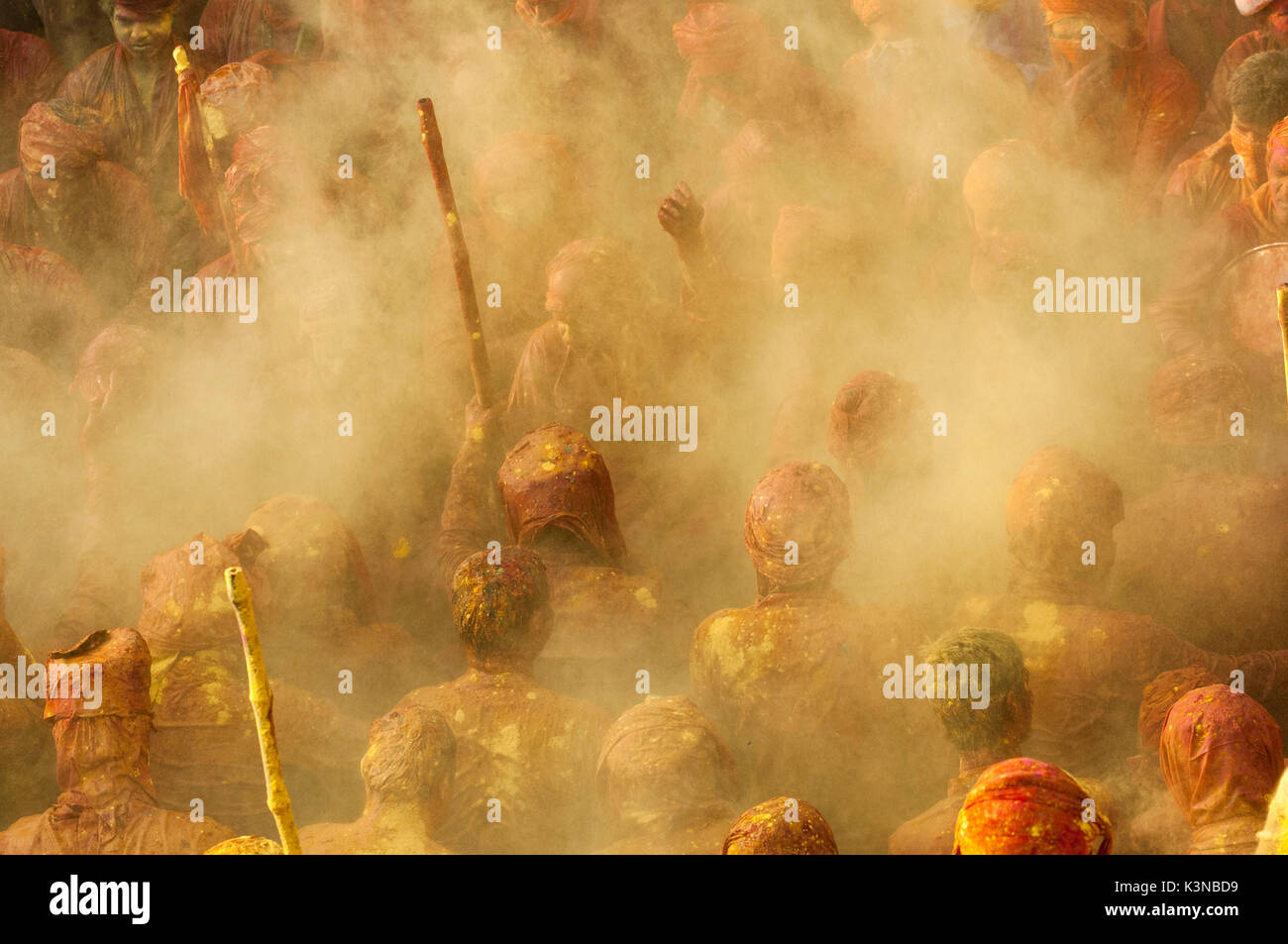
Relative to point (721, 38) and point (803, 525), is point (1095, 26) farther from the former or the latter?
point (803, 525)

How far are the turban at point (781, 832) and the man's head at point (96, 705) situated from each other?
8.84 ft

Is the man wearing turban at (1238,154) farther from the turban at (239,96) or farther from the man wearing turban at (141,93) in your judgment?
the man wearing turban at (141,93)

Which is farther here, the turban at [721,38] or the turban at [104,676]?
the turban at [721,38]

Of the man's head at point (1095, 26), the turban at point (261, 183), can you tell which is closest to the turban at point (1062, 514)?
the man's head at point (1095, 26)

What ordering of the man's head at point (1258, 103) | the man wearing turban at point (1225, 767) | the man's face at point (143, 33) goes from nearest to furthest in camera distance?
the man wearing turban at point (1225, 767)
the man's head at point (1258, 103)
the man's face at point (143, 33)

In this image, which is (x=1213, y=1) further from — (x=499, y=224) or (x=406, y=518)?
(x=406, y=518)

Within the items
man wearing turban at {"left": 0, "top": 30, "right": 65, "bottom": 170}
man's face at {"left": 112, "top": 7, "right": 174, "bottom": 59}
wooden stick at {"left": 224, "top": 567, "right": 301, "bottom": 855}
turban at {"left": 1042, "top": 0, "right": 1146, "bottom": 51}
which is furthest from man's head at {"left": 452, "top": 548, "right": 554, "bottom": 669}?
man wearing turban at {"left": 0, "top": 30, "right": 65, "bottom": 170}

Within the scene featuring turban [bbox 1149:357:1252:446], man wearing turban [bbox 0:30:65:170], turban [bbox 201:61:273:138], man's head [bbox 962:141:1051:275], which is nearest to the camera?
turban [bbox 1149:357:1252:446]

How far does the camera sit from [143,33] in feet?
38.6

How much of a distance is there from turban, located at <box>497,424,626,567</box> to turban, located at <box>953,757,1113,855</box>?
309 cm

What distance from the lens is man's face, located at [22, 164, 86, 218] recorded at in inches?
425

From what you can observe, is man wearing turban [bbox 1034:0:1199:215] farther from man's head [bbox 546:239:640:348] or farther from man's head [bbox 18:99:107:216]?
man's head [bbox 18:99:107:216]

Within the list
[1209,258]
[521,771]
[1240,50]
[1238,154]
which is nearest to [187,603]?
[521,771]

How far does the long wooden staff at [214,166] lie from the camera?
10.2 metres
